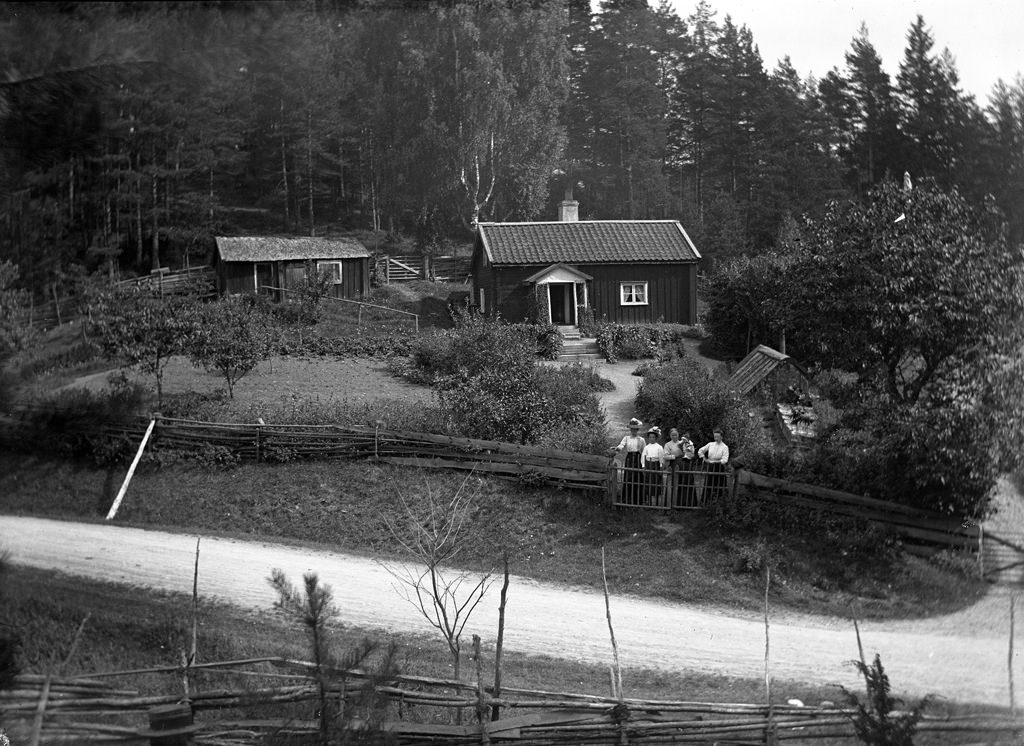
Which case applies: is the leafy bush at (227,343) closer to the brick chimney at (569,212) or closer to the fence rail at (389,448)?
the fence rail at (389,448)

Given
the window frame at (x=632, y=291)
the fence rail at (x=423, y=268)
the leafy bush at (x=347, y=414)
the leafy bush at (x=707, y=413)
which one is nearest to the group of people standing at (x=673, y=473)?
the leafy bush at (x=707, y=413)

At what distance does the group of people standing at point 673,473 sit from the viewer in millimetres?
8234

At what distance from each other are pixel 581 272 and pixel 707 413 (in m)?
3.96

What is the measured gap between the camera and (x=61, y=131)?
99.7 inches

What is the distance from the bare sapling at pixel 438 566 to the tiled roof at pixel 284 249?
502 centimetres

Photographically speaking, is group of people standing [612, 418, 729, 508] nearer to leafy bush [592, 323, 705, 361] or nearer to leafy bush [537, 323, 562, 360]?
leafy bush [537, 323, 562, 360]

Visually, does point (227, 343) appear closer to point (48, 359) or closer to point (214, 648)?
point (48, 359)

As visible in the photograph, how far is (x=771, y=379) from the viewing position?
10258 millimetres

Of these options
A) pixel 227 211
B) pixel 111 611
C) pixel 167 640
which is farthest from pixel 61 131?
pixel 227 211

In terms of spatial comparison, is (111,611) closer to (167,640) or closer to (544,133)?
(167,640)

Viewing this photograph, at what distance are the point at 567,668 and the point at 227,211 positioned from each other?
6738mm

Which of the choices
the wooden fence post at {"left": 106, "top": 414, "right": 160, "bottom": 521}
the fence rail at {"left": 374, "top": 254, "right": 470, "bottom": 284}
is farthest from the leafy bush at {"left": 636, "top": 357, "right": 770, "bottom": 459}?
the wooden fence post at {"left": 106, "top": 414, "right": 160, "bottom": 521}

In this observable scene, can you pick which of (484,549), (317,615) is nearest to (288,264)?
(484,549)

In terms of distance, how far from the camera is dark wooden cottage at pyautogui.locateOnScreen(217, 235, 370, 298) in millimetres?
12367
